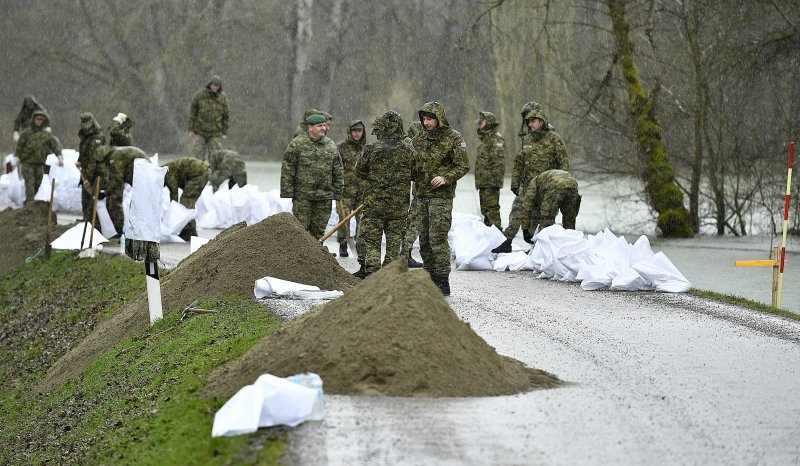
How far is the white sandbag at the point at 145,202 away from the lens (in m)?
12.2

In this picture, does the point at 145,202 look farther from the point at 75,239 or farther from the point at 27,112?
the point at 27,112

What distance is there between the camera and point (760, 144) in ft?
85.6

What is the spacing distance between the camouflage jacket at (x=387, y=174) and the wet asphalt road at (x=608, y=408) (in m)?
2.13

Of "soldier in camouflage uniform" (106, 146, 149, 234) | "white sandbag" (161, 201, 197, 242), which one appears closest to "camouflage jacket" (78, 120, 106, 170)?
"soldier in camouflage uniform" (106, 146, 149, 234)

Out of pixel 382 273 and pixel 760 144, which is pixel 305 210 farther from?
pixel 760 144

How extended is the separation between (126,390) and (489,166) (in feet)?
34.1

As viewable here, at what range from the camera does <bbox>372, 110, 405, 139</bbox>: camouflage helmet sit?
14.0m

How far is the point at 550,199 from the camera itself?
18094 millimetres

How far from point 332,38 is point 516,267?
4047 cm

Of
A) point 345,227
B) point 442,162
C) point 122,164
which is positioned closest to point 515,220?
point 345,227

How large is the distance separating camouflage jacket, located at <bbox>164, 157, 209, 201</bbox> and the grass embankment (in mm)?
4499

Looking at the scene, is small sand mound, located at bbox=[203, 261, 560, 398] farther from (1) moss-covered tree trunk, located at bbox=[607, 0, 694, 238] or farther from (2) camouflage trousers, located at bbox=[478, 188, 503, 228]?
(1) moss-covered tree trunk, located at bbox=[607, 0, 694, 238]

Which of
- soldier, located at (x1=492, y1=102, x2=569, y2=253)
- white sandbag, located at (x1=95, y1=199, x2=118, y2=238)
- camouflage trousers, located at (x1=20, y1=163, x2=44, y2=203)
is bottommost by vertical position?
white sandbag, located at (x1=95, y1=199, x2=118, y2=238)

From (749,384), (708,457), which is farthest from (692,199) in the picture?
(708,457)
